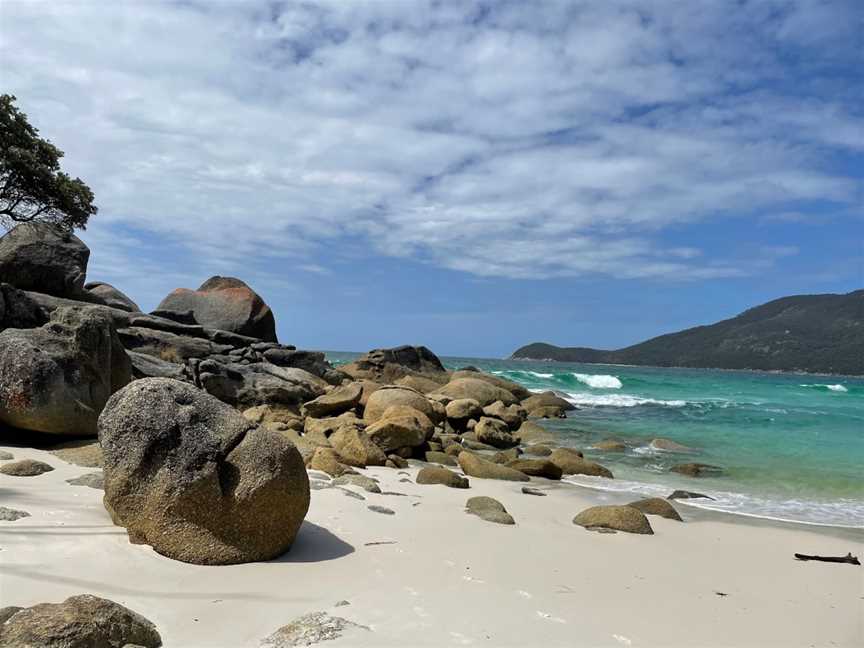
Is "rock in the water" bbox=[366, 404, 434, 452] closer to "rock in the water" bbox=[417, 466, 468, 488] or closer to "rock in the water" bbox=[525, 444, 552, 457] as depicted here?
"rock in the water" bbox=[417, 466, 468, 488]

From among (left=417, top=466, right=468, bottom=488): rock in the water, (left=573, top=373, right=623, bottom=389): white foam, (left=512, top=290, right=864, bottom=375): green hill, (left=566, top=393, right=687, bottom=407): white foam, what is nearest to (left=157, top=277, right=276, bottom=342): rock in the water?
(left=417, top=466, right=468, bottom=488): rock in the water

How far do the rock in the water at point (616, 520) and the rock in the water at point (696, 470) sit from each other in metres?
6.02

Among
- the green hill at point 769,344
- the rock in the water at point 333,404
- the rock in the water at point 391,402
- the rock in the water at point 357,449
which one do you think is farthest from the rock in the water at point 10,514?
the green hill at point 769,344

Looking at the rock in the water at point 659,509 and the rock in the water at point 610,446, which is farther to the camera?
the rock in the water at point 610,446

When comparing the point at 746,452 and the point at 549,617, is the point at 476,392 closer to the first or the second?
the point at 746,452

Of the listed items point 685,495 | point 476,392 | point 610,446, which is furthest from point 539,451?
point 476,392

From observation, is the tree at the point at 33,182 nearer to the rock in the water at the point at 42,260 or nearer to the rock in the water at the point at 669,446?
the rock in the water at the point at 42,260

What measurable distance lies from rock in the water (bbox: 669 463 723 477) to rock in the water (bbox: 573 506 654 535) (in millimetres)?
6018

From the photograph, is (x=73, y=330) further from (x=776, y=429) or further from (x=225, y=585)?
(x=776, y=429)

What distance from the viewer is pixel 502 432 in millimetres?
16859

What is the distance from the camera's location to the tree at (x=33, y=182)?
15.0m

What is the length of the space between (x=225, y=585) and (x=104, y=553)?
0.96 metres

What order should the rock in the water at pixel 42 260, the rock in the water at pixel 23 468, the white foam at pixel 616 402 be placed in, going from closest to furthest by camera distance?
the rock in the water at pixel 23 468 → the rock in the water at pixel 42 260 → the white foam at pixel 616 402

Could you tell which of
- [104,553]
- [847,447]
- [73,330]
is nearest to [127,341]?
[73,330]
